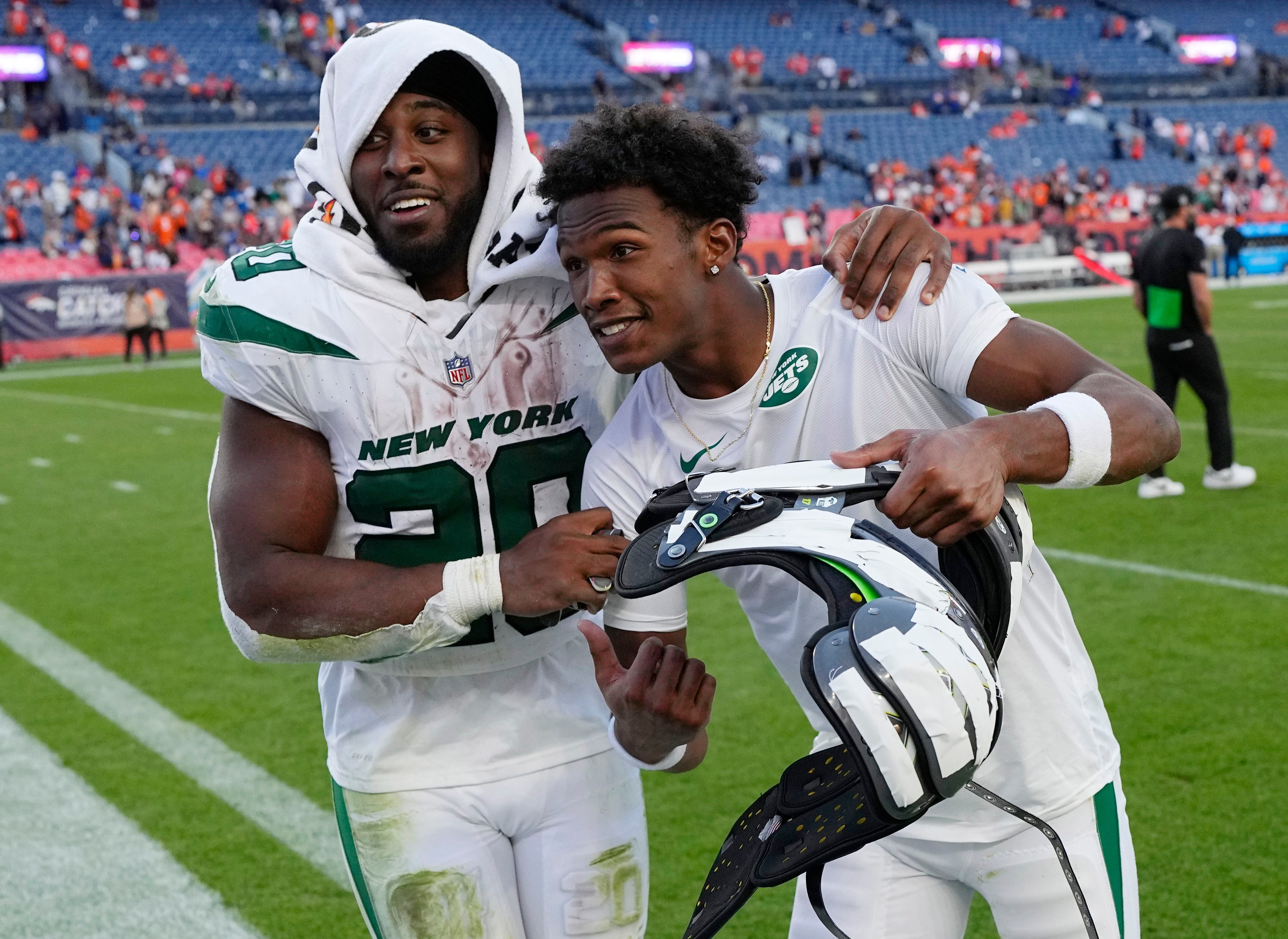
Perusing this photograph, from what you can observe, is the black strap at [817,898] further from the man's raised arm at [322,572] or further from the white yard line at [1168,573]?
the white yard line at [1168,573]

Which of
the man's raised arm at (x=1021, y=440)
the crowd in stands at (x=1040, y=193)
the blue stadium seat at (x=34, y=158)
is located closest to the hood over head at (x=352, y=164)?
the man's raised arm at (x=1021, y=440)

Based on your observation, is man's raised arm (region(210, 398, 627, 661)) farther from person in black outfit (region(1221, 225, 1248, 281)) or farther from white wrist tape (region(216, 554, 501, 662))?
person in black outfit (region(1221, 225, 1248, 281))

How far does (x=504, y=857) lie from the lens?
7.86 ft

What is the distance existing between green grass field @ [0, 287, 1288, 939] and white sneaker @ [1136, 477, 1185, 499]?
0.14 meters

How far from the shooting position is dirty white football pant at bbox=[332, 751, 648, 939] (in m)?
2.32

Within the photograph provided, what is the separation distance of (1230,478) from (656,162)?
24.0ft

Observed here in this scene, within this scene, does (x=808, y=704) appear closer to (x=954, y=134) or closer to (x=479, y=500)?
(x=479, y=500)

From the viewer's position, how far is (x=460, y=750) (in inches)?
93.3

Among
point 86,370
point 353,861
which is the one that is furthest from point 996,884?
point 86,370

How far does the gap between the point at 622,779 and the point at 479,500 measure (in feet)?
1.88

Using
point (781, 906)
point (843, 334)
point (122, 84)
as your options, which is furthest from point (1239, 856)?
point (122, 84)

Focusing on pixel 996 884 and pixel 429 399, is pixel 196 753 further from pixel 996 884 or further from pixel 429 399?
pixel 996 884

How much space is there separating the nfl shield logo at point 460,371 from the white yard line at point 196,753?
2051 millimetres

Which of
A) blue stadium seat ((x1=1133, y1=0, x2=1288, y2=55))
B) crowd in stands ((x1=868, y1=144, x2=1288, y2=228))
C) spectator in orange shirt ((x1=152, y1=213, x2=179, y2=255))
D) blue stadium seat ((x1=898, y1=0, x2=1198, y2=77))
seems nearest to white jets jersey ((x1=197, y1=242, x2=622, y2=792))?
spectator in orange shirt ((x1=152, y1=213, x2=179, y2=255))
